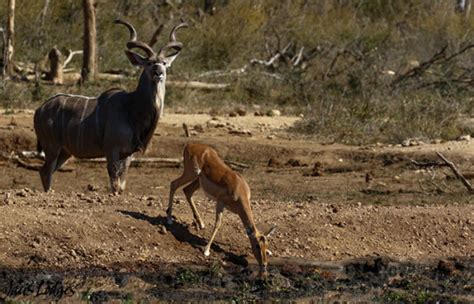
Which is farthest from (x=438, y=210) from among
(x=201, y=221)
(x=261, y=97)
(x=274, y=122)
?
(x=261, y=97)

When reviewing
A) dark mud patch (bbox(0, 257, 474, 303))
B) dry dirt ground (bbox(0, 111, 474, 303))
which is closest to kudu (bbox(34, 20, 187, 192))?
dry dirt ground (bbox(0, 111, 474, 303))

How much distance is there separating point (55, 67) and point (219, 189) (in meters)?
11.5

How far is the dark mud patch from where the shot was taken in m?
9.63

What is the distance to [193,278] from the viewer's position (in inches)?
400

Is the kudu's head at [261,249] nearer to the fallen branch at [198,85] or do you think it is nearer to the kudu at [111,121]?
the kudu at [111,121]

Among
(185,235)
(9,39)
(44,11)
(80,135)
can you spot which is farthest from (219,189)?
(44,11)

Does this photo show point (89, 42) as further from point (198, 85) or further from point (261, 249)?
point (261, 249)

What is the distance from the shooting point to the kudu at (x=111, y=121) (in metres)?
13.4

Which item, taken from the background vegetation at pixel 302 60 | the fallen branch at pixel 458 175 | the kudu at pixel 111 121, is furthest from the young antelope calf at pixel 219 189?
the background vegetation at pixel 302 60

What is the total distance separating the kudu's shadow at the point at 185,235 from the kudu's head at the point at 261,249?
0.55m

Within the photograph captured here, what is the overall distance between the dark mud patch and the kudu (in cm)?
317

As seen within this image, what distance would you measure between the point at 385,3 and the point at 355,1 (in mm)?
1643

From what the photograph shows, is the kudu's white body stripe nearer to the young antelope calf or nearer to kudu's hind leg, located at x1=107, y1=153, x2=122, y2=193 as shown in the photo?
kudu's hind leg, located at x1=107, y1=153, x2=122, y2=193

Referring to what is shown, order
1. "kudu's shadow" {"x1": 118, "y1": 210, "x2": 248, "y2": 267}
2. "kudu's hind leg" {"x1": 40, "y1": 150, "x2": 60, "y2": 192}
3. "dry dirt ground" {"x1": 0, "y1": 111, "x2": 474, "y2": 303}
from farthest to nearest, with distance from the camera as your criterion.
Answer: "kudu's hind leg" {"x1": 40, "y1": 150, "x2": 60, "y2": 192} < "kudu's shadow" {"x1": 118, "y1": 210, "x2": 248, "y2": 267} < "dry dirt ground" {"x1": 0, "y1": 111, "x2": 474, "y2": 303}
